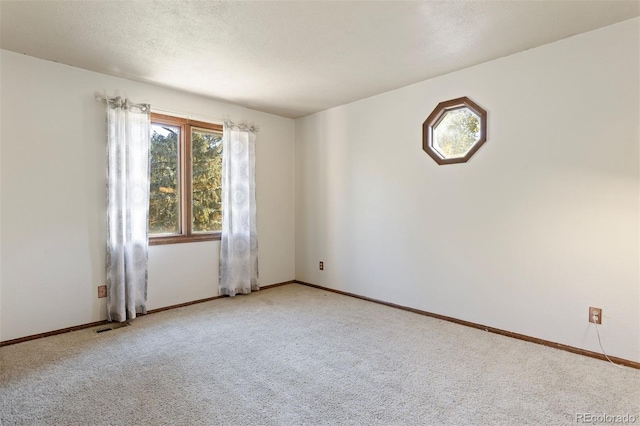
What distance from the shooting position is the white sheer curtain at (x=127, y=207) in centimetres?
307

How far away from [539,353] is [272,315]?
2.29 meters

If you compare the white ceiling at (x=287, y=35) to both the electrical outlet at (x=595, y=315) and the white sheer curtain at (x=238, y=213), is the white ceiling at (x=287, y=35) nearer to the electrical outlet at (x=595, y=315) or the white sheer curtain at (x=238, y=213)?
the white sheer curtain at (x=238, y=213)

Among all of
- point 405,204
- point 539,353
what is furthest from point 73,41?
point 539,353

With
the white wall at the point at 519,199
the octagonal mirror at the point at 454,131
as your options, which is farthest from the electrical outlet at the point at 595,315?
the octagonal mirror at the point at 454,131

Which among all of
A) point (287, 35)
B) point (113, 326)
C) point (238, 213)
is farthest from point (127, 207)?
point (287, 35)

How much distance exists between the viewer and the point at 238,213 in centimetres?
404

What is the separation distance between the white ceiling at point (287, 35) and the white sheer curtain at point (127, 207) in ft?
1.42

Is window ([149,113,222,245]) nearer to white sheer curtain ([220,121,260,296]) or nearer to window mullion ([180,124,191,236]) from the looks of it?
window mullion ([180,124,191,236])

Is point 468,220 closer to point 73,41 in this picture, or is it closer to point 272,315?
point 272,315

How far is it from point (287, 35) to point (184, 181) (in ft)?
6.73

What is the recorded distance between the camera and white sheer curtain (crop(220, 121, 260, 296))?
155 inches

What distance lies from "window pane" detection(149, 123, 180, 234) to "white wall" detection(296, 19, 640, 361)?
2.01 meters

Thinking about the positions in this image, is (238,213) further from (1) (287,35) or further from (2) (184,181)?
(1) (287,35)

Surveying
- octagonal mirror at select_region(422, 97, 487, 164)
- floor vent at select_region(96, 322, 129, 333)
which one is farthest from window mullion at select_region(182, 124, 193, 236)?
octagonal mirror at select_region(422, 97, 487, 164)
